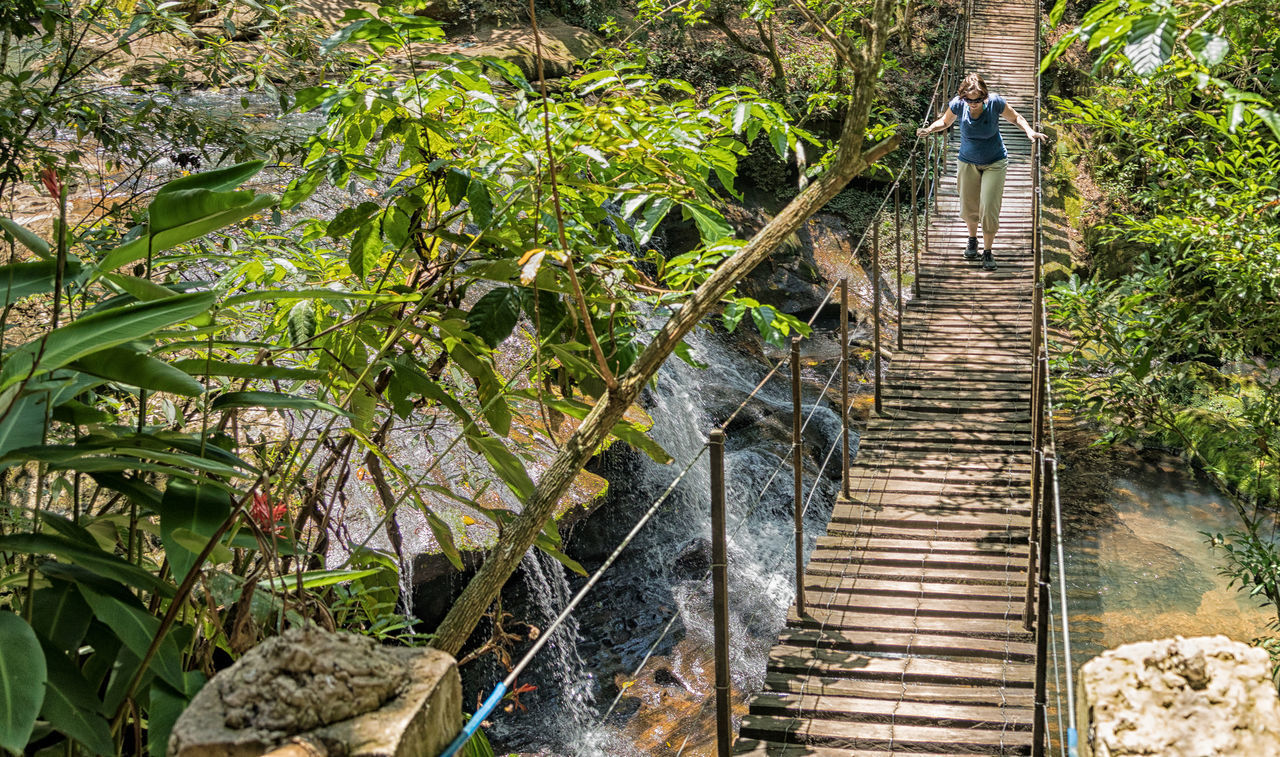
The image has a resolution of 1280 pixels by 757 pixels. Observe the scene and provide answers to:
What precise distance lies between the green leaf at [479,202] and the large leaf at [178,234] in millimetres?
644

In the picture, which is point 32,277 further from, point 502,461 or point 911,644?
point 911,644

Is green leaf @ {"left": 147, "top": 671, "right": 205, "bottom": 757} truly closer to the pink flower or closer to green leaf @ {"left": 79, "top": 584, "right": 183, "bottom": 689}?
green leaf @ {"left": 79, "top": 584, "right": 183, "bottom": 689}

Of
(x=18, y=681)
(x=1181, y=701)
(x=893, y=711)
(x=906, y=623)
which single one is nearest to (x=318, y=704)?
(x=18, y=681)

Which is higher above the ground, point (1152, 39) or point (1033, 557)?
point (1152, 39)

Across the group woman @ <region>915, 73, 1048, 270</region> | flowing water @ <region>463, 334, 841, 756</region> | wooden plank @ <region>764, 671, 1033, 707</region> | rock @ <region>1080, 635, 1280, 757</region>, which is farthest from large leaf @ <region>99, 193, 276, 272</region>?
woman @ <region>915, 73, 1048, 270</region>

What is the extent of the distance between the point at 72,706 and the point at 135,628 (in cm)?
13

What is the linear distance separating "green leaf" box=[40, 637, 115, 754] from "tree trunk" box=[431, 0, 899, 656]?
1.74ft

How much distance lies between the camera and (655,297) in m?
2.31

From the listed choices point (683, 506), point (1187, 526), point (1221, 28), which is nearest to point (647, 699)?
point (683, 506)

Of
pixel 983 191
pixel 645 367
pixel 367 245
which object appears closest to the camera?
pixel 645 367

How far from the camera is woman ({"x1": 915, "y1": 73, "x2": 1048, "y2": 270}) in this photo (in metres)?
6.47

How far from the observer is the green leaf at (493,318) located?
2320 mm

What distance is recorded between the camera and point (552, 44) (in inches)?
428

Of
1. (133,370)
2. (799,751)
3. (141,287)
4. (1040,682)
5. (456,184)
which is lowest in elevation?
(799,751)
